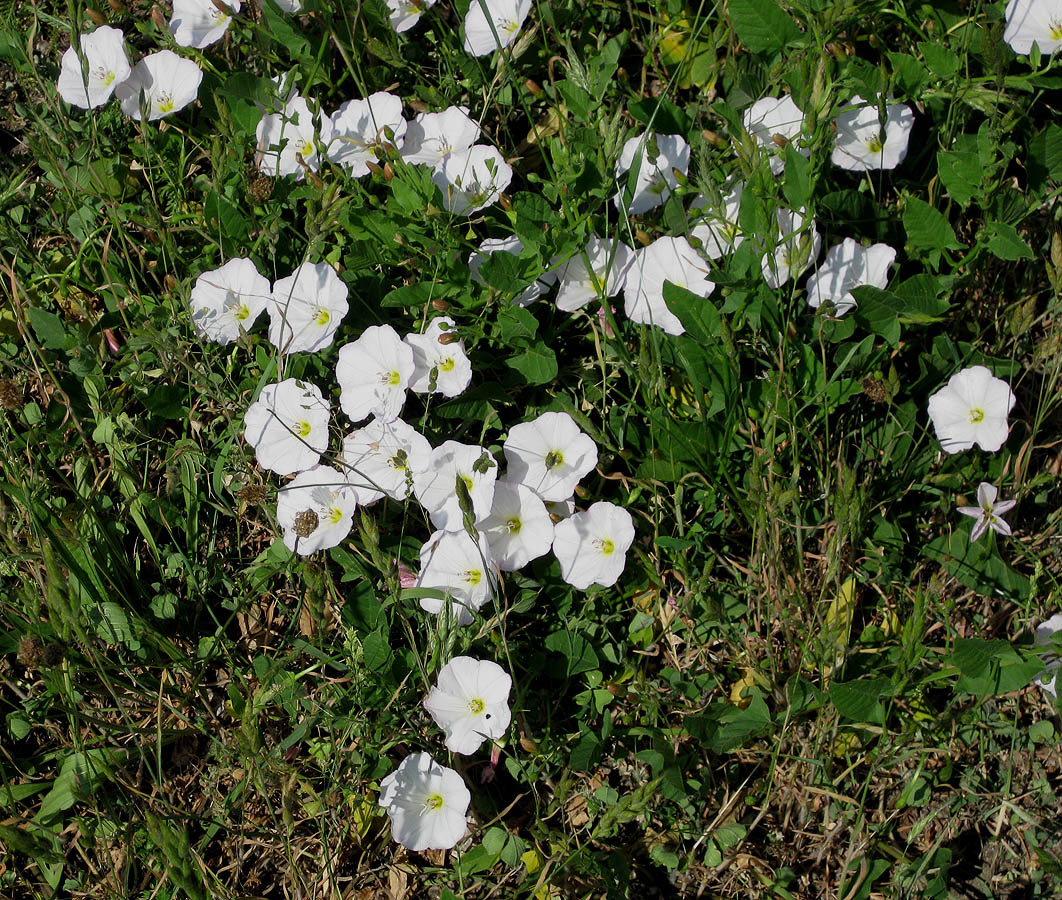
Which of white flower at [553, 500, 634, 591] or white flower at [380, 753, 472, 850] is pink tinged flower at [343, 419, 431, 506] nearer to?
white flower at [553, 500, 634, 591]

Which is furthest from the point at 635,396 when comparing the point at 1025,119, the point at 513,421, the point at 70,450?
the point at 70,450

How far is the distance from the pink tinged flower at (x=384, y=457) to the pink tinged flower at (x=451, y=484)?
0.02 m

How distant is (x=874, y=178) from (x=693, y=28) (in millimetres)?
614

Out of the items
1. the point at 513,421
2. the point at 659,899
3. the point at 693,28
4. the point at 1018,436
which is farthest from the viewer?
the point at 693,28

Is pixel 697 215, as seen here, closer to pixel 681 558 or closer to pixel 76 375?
pixel 681 558

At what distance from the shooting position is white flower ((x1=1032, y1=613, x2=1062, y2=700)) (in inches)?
72.7

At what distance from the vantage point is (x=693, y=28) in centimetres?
250

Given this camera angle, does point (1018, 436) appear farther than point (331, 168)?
No

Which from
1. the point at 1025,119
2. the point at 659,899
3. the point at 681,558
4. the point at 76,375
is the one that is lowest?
the point at 659,899

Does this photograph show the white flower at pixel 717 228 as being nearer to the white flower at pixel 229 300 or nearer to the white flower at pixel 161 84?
the white flower at pixel 229 300

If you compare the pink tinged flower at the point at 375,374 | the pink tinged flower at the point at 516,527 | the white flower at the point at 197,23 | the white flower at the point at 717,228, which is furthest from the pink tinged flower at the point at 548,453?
the white flower at the point at 197,23

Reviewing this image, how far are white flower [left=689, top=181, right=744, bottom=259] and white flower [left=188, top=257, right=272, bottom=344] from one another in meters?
1.04

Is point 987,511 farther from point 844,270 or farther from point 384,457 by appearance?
point 384,457

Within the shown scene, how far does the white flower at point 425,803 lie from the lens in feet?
6.29
